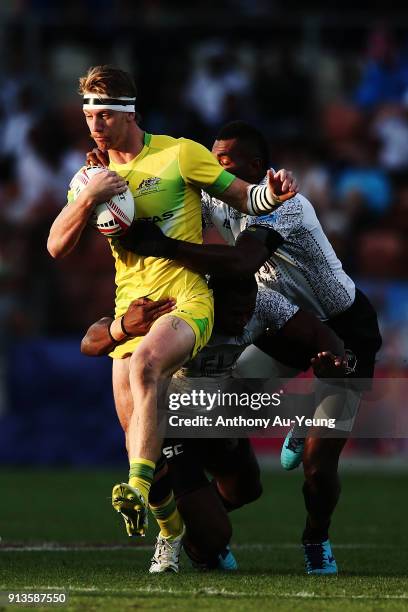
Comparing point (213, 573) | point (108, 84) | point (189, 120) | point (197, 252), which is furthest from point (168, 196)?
point (189, 120)

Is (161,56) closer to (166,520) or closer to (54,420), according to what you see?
(54,420)

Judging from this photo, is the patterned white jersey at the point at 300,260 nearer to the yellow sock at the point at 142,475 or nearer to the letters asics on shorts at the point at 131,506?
the yellow sock at the point at 142,475

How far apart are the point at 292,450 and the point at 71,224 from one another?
1994mm

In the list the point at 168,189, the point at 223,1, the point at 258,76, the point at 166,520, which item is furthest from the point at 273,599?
the point at 223,1

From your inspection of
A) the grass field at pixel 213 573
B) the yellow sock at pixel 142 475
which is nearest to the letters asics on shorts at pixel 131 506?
the yellow sock at pixel 142 475

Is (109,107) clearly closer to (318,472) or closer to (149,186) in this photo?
(149,186)

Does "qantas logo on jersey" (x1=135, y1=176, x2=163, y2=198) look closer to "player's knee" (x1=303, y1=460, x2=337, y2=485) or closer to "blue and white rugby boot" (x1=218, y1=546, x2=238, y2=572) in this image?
"player's knee" (x1=303, y1=460, x2=337, y2=485)

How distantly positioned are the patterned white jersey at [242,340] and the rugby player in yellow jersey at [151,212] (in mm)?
475

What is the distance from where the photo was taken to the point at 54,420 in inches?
606

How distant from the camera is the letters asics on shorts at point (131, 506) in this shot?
21.6 ft

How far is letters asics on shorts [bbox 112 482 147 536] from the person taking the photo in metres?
6.59

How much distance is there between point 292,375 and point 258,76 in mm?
10170

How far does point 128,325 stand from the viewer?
741 cm

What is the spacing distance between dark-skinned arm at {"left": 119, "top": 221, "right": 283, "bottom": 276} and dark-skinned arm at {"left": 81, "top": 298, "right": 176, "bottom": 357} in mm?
248
